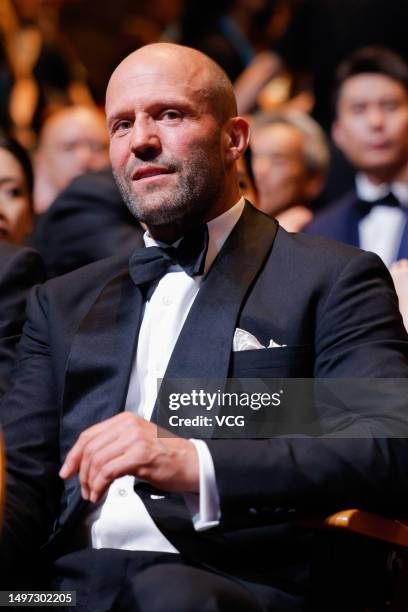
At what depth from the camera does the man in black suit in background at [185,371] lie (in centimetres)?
186

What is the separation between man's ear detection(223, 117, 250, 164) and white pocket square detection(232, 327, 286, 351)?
1.48 feet

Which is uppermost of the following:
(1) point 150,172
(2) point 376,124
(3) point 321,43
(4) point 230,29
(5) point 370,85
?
(4) point 230,29

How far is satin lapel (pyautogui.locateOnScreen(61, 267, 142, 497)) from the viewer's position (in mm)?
2168

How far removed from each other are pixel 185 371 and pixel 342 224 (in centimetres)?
197

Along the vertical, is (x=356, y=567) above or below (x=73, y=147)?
below

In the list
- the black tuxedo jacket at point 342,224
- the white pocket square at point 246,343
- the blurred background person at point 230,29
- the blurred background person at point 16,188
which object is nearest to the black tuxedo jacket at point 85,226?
the blurred background person at point 16,188

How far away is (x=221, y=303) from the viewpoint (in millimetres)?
2162

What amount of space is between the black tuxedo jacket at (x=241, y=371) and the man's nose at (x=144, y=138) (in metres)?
0.26

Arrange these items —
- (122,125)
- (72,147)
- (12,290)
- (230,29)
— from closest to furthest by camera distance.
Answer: (122,125) → (12,290) → (72,147) → (230,29)

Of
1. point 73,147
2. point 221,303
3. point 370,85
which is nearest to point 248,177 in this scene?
point 221,303

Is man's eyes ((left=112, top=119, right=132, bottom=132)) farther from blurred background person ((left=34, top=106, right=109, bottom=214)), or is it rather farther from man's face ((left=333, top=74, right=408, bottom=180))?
blurred background person ((left=34, top=106, right=109, bottom=214))

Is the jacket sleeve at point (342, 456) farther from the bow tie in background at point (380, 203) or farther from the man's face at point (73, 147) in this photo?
the man's face at point (73, 147)

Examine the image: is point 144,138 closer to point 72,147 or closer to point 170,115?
point 170,115

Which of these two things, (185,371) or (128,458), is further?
(185,371)
